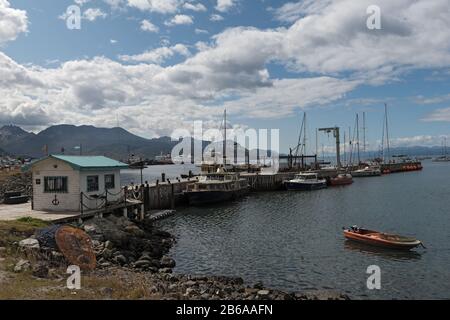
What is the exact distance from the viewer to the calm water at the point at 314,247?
22.7m

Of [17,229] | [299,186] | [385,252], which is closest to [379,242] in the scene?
[385,252]

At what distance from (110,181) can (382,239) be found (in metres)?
22.5

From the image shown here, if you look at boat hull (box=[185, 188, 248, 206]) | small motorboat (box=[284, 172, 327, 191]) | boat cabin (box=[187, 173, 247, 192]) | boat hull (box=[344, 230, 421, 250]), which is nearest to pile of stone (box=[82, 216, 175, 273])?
boat hull (box=[344, 230, 421, 250])

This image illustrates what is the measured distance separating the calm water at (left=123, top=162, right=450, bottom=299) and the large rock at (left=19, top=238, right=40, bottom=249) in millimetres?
9433

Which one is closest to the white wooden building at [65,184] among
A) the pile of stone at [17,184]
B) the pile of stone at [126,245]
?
the pile of stone at [126,245]

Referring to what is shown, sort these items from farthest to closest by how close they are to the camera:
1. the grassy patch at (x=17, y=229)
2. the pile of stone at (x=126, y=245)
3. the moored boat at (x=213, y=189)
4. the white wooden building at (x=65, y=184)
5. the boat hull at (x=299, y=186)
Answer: the boat hull at (x=299, y=186) → the moored boat at (x=213, y=189) → the white wooden building at (x=65, y=184) → the pile of stone at (x=126, y=245) → the grassy patch at (x=17, y=229)

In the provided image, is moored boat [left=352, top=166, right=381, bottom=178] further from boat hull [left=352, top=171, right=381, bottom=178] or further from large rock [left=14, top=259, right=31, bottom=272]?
large rock [left=14, top=259, right=31, bottom=272]

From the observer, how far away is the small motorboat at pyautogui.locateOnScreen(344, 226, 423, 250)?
28.8m

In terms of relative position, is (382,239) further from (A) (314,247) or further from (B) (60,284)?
(B) (60,284)

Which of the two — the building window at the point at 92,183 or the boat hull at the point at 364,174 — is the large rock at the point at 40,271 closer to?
the building window at the point at 92,183
